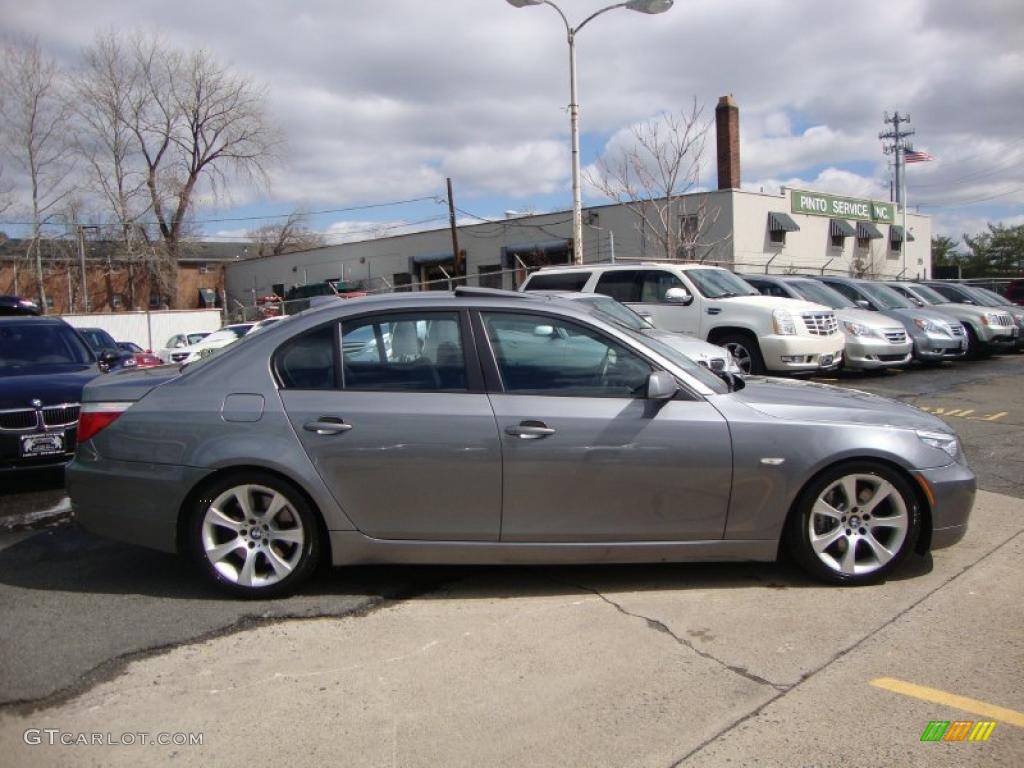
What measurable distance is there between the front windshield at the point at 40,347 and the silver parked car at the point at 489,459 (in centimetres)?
422

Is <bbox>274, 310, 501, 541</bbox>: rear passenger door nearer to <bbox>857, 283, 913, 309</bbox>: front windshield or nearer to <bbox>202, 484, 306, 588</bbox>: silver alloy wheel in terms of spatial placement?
<bbox>202, 484, 306, 588</bbox>: silver alloy wheel

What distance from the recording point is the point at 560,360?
432cm

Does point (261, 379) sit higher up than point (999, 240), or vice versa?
point (999, 240)

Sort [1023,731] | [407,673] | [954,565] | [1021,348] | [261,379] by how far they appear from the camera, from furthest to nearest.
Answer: [1021,348] → [954,565] → [261,379] → [407,673] → [1023,731]

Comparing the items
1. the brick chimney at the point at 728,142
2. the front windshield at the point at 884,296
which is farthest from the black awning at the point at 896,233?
the front windshield at the point at 884,296

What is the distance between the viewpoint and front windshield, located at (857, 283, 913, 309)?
15953mm

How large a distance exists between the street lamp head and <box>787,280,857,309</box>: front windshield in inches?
223

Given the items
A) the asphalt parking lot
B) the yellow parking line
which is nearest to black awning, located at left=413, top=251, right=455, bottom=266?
the asphalt parking lot

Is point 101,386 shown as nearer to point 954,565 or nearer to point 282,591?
point 282,591

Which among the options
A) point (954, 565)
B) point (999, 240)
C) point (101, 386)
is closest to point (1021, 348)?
point (954, 565)

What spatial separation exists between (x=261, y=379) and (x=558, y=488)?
1665 millimetres

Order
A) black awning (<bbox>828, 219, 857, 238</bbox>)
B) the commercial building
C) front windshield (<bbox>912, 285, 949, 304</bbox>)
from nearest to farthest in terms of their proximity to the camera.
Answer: front windshield (<bbox>912, 285, 949, 304</bbox>) → the commercial building → black awning (<bbox>828, 219, 857, 238</bbox>)

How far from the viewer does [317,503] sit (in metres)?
4.20

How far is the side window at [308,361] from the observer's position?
Result: 4336 millimetres
